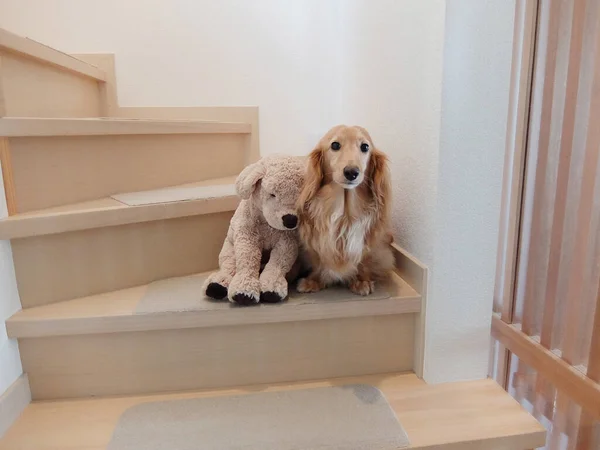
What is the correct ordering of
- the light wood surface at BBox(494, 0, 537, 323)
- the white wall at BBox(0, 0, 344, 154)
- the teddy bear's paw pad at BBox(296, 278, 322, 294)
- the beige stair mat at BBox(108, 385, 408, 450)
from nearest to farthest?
the beige stair mat at BBox(108, 385, 408, 450)
the teddy bear's paw pad at BBox(296, 278, 322, 294)
the light wood surface at BBox(494, 0, 537, 323)
the white wall at BBox(0, 0, 344, 154)

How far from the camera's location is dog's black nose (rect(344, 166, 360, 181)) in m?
0.87

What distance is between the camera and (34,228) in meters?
0.91

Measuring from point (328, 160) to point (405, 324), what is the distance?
431 millimetres

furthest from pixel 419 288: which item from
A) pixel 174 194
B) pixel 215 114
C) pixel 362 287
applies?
pixel 215 114

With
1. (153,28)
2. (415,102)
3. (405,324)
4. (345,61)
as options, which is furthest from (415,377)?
(153,28)

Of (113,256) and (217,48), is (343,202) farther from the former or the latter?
(217,48)

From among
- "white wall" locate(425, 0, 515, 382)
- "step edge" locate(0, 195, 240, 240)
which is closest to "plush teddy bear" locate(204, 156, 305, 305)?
"step edge" locate(0, 195, 240, 240)

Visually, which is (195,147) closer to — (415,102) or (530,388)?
(415,102)

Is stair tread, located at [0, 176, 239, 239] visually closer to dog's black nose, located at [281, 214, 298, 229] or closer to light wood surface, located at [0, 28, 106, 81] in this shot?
dog's black nose, located at [281, 214, 298, 229]

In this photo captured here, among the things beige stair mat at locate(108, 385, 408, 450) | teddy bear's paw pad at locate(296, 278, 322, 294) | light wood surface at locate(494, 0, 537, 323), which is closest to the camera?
beige stair mat at locate(108, 385, 408, 450)

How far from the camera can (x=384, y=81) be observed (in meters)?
1.21

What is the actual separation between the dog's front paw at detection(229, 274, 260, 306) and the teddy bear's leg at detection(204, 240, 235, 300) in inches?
1.4

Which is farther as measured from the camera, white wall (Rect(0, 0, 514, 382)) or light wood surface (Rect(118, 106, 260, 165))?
light wood surface (Rect(118, 106, 260, 165))

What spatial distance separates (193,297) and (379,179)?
0.51 meters
